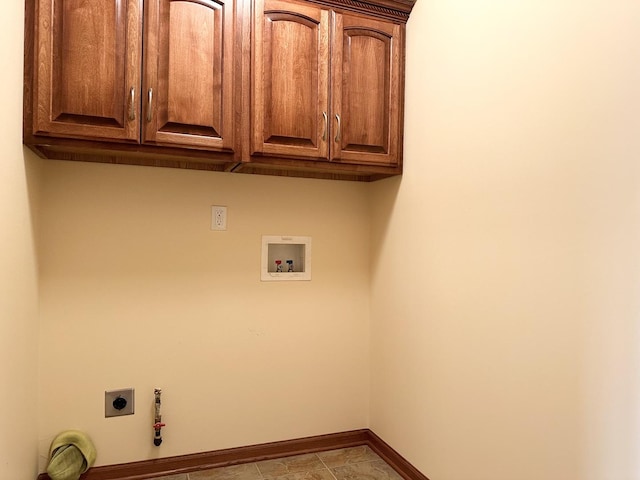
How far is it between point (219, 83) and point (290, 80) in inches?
11.9

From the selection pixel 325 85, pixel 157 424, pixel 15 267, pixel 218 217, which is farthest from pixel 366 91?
pixel 157 424

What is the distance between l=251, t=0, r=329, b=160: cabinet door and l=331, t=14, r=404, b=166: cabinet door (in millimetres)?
62

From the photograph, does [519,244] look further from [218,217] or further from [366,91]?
[218,217]

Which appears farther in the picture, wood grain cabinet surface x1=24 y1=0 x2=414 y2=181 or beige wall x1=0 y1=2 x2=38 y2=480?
wood grain cabinet surface x1=24 y1=0 x2=414 y2=181

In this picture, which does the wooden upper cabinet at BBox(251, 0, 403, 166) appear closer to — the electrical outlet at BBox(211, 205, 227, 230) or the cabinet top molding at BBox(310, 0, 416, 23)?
the cabinet top molding at BBox(310, 0, 416, 23)

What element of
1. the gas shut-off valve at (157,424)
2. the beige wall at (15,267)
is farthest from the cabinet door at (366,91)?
the gas shut-off valve at (157,424)

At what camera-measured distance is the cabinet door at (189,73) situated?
5.52 ft

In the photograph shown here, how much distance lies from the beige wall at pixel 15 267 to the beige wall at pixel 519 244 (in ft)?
5.07

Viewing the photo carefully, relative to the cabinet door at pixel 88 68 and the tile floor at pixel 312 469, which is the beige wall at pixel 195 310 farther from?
the cabinet door at pixel 88 68

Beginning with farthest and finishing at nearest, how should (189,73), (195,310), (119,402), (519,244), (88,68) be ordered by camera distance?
(195,310)
(119,402)
(189,73)
(88,68)
(519,244)

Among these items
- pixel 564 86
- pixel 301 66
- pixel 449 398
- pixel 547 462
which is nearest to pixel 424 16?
pixel 301 66

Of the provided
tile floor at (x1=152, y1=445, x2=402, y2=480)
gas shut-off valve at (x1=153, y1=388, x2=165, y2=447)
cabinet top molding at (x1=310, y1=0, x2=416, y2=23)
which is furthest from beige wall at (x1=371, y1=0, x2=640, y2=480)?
gas shut-off valve at (x1=153, y1=388, x2=165, y2=447)

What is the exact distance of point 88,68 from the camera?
1609mm

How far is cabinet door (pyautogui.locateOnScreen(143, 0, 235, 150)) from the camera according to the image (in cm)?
168
